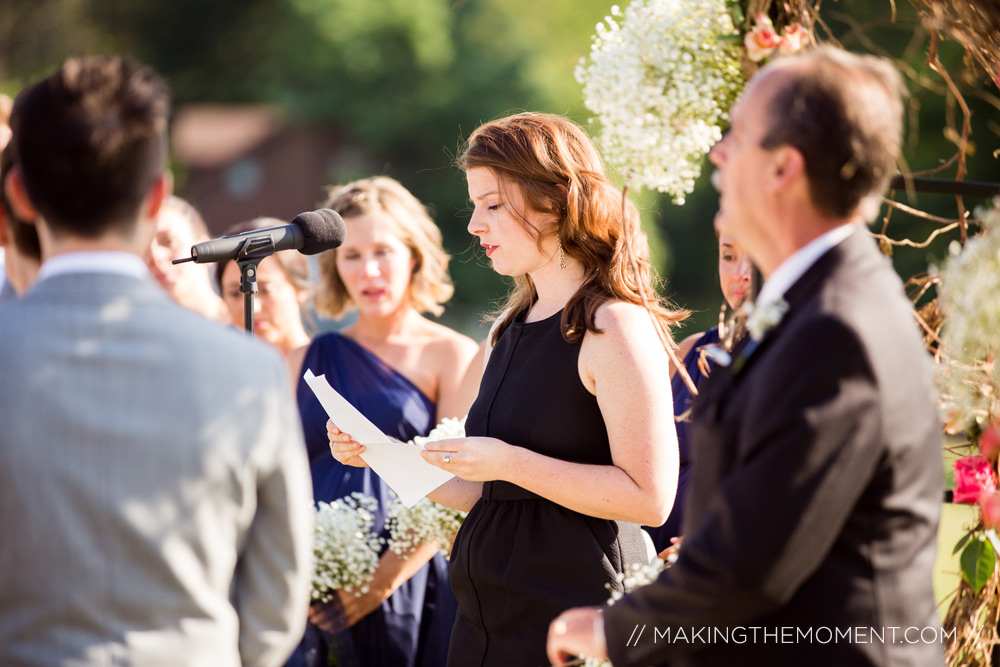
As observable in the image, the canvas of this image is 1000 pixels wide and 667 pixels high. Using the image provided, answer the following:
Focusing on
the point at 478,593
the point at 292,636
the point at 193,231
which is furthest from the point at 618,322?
the point at 193,231

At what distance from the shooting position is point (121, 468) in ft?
5.59

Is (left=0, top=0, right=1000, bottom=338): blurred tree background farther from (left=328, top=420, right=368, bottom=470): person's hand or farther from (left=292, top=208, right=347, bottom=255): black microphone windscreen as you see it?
(left=328, top=420, right=368, bottom=470): person's hand

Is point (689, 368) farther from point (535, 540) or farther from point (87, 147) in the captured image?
point (87, 147)

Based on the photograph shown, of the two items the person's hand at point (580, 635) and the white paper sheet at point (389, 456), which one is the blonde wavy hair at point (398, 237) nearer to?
the white paper sheet at point (389, 456)

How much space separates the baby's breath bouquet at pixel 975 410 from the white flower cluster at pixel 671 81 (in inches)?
28.5

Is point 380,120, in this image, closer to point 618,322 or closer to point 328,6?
point 328,6

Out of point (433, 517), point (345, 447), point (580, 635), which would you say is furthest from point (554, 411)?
point (433, 517)

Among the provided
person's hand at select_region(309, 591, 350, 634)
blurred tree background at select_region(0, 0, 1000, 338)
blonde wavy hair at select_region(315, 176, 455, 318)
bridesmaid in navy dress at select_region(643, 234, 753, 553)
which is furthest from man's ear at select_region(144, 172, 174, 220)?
blurred tree background at select_region(0, 0, 1000, 338)

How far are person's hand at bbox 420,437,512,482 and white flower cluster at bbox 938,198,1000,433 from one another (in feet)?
3.90

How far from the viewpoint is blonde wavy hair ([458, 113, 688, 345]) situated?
306 centimetres

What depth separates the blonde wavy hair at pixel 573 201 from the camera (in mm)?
3057

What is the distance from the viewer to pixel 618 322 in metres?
2.87

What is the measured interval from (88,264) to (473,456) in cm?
133

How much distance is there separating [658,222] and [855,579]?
106 ft
